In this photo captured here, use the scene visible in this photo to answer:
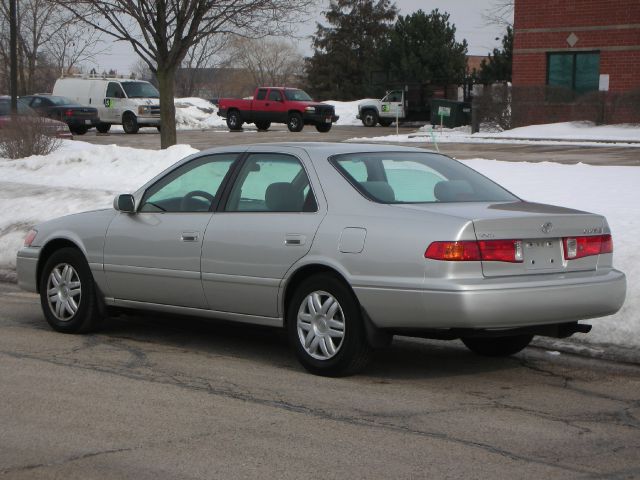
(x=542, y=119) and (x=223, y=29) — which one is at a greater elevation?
(x=223, y=29)

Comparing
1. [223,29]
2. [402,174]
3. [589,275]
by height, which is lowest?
[589,275]

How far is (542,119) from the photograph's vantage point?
1524 inches

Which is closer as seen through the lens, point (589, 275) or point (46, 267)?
point (589, 275)

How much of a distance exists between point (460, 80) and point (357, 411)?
51.8 metres

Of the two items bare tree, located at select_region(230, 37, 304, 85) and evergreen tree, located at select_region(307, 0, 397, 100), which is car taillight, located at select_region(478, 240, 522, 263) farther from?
bare tree, located at select_region(230, 37, 304, 85)

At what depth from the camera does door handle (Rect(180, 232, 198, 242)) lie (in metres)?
7.82

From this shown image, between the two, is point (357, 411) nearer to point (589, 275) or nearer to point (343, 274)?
point (343, 274)

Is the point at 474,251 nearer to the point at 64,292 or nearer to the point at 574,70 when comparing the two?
the point at 64,292

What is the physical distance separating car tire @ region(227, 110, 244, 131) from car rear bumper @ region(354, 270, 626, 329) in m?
39.9

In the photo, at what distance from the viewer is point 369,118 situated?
51844mm

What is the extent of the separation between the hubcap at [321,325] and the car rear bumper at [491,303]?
0.84 feet

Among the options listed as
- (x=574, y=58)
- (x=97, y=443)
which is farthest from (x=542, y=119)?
(x=97, y=443)

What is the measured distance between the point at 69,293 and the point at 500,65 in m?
46.7

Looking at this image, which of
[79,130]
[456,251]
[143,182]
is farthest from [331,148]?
[79,130]
